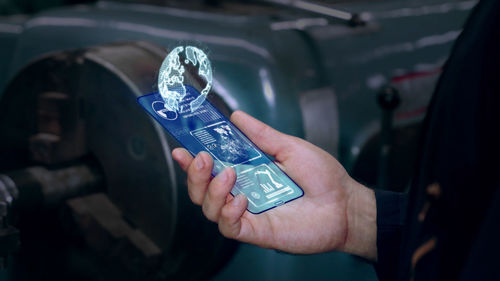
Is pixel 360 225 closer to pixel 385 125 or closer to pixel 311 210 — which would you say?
pixel 311 210

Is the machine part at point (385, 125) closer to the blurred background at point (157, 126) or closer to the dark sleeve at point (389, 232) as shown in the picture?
the blurred background at point (157, 126)

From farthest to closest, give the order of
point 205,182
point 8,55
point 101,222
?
1. point 8,55
2. point 101,222
3. point 205,182

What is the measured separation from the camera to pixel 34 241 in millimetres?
785

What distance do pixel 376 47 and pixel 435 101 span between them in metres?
0.49

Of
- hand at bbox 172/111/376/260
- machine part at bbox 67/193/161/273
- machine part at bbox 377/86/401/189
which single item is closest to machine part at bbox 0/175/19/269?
machine part at bbox 67/193/161/273

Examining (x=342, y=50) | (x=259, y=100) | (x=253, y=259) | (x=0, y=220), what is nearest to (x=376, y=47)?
(x=342, y=50)

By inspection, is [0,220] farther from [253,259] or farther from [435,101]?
[435,101]

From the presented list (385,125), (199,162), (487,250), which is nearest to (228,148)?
(199,162)

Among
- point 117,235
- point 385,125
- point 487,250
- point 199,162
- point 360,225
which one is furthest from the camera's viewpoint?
point 385,125

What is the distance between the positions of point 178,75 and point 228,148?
0.32ft

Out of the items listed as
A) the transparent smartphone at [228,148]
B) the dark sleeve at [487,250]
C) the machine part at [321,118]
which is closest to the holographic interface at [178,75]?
the transparent smartphone at [228,148]

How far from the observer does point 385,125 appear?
0.86 m

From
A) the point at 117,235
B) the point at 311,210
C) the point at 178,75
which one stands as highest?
the point at 178,75

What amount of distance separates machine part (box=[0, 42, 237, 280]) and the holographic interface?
3 cm
